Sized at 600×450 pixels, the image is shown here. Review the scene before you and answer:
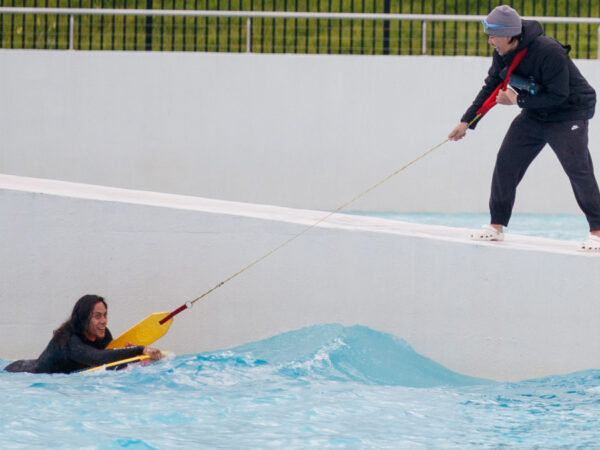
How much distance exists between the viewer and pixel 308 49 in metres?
13.6

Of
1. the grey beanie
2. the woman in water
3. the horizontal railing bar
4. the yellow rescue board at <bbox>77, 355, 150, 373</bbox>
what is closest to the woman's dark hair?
the woman in water

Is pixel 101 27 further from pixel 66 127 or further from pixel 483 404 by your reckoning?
pixel 483 404

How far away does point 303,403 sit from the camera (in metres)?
5.75

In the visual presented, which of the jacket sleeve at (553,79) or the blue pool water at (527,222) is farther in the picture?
the blue pool water at (527,222)

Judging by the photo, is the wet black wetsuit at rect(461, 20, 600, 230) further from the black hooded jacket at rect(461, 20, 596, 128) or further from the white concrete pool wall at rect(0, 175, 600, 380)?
the white concrete pool wall at rect(0, 175, 600, 380)

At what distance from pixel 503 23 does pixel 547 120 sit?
753mm

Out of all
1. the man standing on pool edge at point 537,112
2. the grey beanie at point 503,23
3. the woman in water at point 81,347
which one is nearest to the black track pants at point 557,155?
the man standing on pool edge at point 537,112

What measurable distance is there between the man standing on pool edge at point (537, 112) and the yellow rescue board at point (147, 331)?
2.17 meters

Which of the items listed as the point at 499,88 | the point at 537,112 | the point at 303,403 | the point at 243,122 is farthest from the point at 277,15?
the point at 303,403

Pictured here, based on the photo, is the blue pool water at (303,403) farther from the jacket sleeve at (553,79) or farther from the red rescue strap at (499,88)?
the jacket sleeve at (553,79)

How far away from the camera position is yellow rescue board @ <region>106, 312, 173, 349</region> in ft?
21.3

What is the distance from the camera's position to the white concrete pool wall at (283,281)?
6535mm

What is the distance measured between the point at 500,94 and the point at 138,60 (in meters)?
7.02

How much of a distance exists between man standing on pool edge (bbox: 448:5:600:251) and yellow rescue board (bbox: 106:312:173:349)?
7.12 ft
